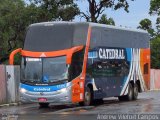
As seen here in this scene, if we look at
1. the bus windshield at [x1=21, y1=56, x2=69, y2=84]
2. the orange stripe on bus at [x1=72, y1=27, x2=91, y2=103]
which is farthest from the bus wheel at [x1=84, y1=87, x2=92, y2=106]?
the bus windshield at [x1=21, y1=56, x2=69, y2=84]

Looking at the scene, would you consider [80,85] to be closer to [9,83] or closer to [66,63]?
[66,63]

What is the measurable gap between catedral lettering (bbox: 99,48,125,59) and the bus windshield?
3066mm

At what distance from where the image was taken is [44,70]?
22172mm

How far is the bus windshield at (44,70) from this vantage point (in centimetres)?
2194

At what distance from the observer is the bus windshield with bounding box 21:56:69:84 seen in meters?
21.9

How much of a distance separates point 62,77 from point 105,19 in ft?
72.1

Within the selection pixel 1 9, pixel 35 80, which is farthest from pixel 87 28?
pixel 1 9

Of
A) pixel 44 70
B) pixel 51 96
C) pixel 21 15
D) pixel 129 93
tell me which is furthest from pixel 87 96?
pixel 21 15

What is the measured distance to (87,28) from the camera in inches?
906

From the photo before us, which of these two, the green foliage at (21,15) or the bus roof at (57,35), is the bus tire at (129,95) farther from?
the green foliage at (21,15)

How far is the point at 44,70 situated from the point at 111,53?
4620mm

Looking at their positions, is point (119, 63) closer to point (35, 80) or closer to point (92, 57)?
point (92, 57)

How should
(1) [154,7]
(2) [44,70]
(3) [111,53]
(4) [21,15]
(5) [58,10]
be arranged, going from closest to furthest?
(2) [44,70] < (3) [111,53] < (5) [58,10] < (4) [21,15] < (1) [154,7]

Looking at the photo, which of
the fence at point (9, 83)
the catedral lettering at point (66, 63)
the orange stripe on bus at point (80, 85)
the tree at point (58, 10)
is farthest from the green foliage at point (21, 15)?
the orange stripe on bus at point (80, 85)
